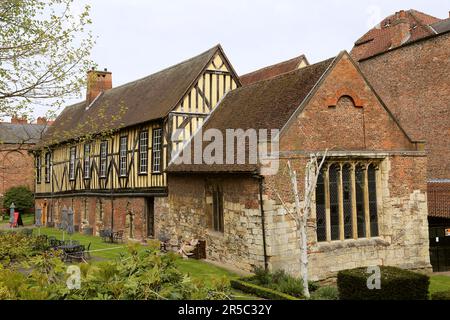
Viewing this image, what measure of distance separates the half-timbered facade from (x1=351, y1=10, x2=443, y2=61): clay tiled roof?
1444cm

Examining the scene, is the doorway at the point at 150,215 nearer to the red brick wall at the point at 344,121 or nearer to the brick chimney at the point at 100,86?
the red brick wall at the point at 344,121

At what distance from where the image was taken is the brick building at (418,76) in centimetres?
2520

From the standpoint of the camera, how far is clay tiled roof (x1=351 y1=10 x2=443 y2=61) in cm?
2774

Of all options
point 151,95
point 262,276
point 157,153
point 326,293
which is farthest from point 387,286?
point 151,95

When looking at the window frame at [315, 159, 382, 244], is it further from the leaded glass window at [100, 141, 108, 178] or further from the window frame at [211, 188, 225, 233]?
the leaded glass window at [100, 141, 108, 178]

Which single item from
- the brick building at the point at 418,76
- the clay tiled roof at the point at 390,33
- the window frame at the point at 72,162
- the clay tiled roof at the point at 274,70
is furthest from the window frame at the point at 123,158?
the clay tiled roof at the point at 390,33

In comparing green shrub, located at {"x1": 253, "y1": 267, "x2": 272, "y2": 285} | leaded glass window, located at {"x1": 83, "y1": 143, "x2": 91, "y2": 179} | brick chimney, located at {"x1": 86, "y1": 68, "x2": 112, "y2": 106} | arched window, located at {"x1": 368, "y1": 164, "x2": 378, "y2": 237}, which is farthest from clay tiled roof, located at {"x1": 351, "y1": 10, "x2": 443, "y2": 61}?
green shrub, located at {"x1": 253, "y1": 267, "x2": 272, "y2": 285}

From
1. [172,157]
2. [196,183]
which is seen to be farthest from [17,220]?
[196,183]

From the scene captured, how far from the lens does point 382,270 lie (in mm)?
11078

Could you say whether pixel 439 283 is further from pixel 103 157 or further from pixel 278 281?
pixel 103 157

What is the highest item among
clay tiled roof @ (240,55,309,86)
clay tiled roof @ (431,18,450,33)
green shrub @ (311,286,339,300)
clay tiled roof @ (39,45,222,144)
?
clay tiled roof @ (431,18,450,33)

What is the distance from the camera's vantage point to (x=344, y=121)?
48.2 feet

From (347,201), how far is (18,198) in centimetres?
3559
